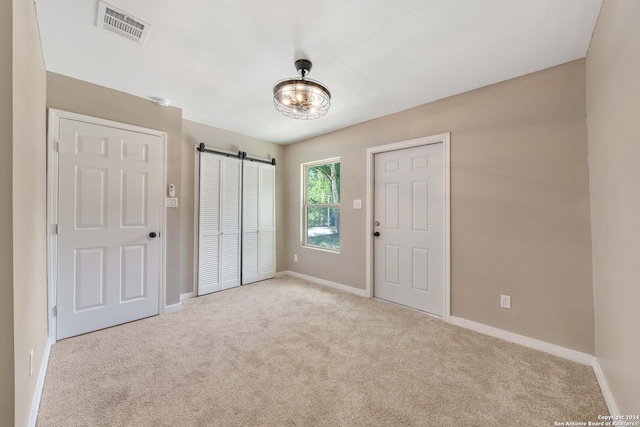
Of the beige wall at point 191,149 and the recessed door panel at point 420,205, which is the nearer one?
the recessed door panel at point 420,205

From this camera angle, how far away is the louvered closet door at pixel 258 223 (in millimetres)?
4121

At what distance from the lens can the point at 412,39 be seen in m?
1.86

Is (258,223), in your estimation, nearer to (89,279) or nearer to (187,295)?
(187,295)

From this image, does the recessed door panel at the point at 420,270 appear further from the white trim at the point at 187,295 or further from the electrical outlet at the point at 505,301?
the white trim at the point at 187,295

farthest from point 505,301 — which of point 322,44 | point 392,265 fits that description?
point 322,44

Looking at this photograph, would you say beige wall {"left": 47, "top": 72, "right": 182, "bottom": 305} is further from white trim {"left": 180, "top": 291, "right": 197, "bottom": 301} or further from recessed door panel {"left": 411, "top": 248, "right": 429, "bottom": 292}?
recessed door panel {"left": 411, "top": 248, "right": 429, "bottom": 292}

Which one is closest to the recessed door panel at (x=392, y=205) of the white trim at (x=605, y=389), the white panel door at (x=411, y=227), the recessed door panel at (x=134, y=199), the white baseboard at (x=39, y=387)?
the white panel door at (x=411, y=227)

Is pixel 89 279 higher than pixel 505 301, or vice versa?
pixel 89 279

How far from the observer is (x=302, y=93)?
2.05m

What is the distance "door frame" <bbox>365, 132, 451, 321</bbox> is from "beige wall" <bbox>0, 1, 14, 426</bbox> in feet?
10.2

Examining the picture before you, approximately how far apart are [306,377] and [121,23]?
274cm

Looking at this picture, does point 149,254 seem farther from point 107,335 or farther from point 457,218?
point 457,218

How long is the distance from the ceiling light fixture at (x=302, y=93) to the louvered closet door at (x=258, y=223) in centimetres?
213

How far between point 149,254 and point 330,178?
2.65 m
